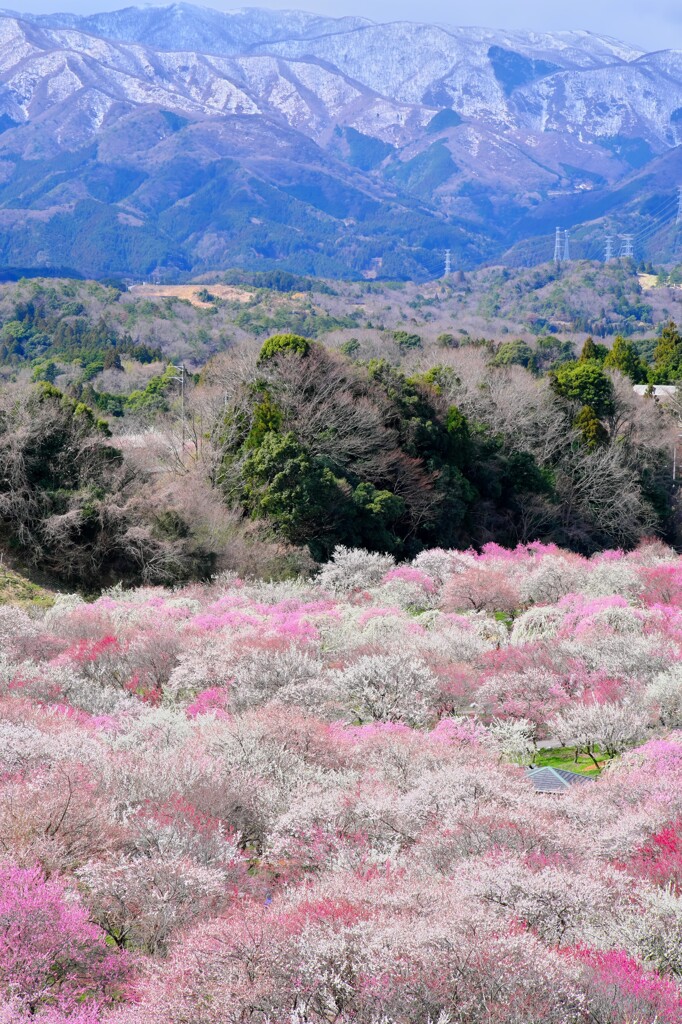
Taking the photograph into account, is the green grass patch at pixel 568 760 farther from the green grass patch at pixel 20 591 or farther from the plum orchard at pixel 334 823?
the green grass patch at pixel 20 591

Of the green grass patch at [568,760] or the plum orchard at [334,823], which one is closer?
the plum orchard at [334,823]

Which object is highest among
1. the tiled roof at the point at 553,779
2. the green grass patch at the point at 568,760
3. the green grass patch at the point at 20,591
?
the tiled roof at the point at 553,779

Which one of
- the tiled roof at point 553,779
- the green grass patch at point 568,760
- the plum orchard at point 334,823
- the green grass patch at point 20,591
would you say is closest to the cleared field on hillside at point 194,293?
the green grass patch at point 20,591

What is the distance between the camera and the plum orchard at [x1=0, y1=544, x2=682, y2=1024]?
7.07m

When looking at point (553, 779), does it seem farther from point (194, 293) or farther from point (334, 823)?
point (194, 293)

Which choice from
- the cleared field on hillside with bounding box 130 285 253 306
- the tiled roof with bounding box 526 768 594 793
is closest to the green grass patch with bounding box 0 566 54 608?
the tiled roof with bounding box 526 768 594 793

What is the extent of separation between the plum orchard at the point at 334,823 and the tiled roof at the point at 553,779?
491mm

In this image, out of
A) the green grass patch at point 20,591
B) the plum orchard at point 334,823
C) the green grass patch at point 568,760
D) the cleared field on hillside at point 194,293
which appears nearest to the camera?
the plum orchard at point 334,823

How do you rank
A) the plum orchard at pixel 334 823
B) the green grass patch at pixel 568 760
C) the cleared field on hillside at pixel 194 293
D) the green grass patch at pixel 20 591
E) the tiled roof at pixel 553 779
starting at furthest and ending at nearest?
the cleared field on hillside at pixel 194 293, the green grass patch at pixel 20 591, the green grass patch at pixel 568 760, the tiled roof at pixel 553 779, the plum orchard at pixel 334 823

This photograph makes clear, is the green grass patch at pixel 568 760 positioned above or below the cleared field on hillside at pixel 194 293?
above

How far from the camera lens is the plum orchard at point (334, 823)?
7.07 m

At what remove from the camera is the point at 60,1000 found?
7074mm

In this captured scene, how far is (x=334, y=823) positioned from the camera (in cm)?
1050

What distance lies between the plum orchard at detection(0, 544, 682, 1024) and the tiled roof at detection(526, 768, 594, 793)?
0.49m
